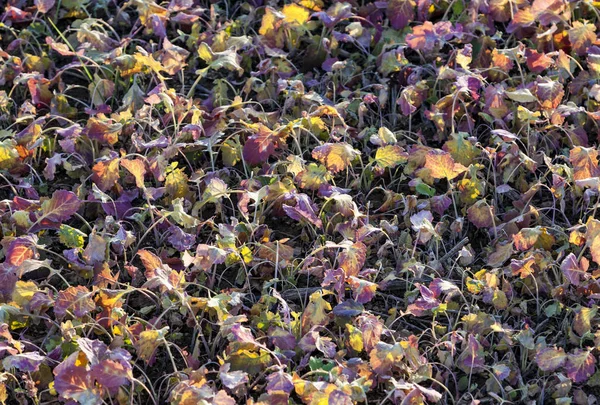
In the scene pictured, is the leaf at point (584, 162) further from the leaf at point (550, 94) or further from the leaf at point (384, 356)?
the leaf at point (384, 356)

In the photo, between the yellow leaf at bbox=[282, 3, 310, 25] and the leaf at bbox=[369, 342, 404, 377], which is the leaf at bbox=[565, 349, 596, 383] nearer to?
the leaf at bbox=[369, 342, 404, 377]

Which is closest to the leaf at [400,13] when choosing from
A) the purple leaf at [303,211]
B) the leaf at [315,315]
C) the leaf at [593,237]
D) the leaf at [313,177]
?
the leaf at [313,177]

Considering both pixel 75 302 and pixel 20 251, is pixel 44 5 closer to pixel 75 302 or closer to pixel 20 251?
pixel 20 251

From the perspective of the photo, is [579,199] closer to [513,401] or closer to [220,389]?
[513,401]

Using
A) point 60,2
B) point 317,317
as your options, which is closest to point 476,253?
point 317,317

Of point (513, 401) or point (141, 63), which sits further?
point (141, 63)
